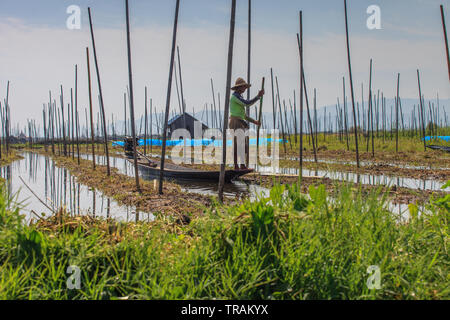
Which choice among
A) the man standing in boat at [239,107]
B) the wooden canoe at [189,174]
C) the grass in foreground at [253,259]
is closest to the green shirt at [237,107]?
the man standing in boat at [239,107]

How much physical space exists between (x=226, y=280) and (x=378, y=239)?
1.00m

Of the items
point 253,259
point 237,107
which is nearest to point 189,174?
point 237,107

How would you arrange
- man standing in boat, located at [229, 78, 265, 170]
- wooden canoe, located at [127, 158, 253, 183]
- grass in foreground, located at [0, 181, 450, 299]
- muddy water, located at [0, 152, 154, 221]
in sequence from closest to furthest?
grass in foreground, located at [0, 181, 450, 299] < muddy water, located at [0, 152, 154, 221] < man standing in boat, located at [229, 78, 265, 170] < wooden canoe, located at [127, 158, 253, 183]

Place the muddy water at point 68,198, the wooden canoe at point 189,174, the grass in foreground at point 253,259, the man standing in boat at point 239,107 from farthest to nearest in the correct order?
1. the wooden canoe at point 189,174
2. the man standing in boat at point 239,107
3. the muddy water at point 68,198
4. the grass in foreground at point 253,259

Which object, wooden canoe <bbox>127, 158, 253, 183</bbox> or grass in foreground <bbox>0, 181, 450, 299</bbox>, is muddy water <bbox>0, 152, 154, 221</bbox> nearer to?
wooden canoe <bbox>127, 158, 253, 183</bbox>

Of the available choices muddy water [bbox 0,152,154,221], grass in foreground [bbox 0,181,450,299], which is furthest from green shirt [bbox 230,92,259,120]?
grass in foreground [bbox 0,181,450,299]

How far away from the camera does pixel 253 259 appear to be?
211cm

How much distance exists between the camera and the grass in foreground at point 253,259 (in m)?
1.96

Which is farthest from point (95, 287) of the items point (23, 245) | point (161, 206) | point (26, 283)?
point (161, 206)

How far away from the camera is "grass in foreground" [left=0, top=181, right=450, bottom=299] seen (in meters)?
1.96

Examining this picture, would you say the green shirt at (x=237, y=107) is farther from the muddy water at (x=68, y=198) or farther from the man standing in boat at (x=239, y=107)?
the muddy water at (x=68, y=198)

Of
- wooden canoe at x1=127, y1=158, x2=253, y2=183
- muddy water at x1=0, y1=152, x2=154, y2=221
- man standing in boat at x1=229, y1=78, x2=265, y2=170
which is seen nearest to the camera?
muddy water at x1=0, y1=152, x2=154, y2=221

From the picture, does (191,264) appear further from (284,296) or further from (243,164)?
(243,164)

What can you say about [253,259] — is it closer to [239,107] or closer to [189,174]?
[239,107]
